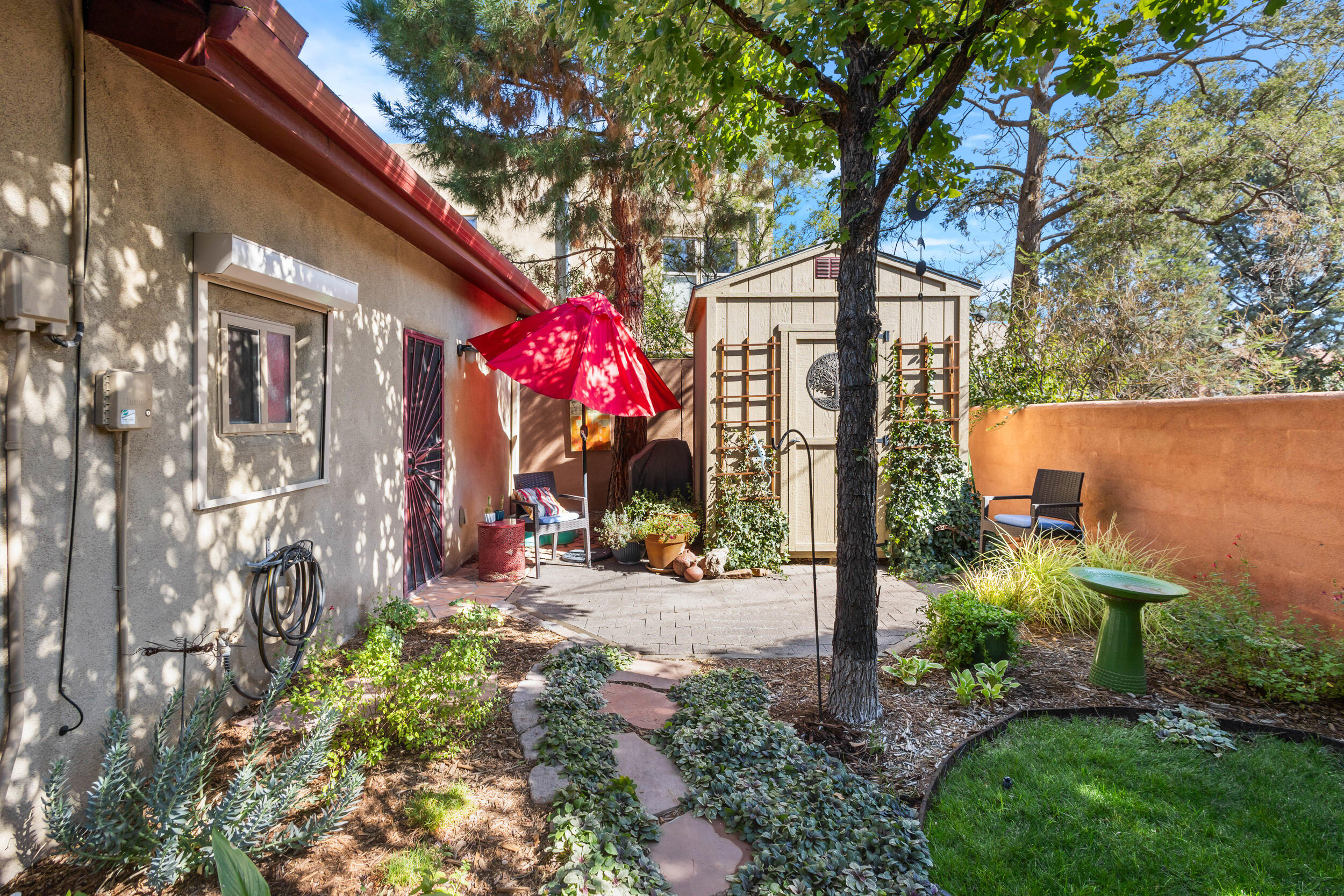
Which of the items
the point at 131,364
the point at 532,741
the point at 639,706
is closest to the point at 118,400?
the point at 131,364

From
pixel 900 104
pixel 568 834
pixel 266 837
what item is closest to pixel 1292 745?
pixel 568 834

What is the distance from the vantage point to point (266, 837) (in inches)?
82.8

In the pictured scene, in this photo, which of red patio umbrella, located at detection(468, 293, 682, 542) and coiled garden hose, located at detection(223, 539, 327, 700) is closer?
coiled garden hose, located at detection(223, 539, 327, 700)

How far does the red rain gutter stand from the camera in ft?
7.26

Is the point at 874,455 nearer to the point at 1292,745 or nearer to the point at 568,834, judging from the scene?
the point at 568,834

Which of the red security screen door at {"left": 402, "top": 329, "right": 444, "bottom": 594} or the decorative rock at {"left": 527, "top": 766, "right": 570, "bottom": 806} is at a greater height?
the red security screen door at {"left": 402, "top": 329, "right": 444, "bottom": 594}

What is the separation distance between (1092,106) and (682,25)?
11.0 m

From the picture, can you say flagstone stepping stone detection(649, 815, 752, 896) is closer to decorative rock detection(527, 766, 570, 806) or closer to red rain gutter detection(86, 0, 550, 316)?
decorative rock detection(527, 766, 570, 806)

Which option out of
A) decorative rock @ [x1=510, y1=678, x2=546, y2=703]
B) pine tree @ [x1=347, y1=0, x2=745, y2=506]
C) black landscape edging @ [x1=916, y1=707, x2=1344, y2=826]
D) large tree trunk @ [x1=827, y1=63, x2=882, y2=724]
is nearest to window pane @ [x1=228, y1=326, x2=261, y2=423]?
decorative rock @ [x1=510, y1=678, x2=546, y2=703]

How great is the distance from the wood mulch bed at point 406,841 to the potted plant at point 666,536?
142 inches

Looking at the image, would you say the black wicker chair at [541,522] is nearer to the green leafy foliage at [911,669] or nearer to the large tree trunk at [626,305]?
the large tree trunk at [626,305]

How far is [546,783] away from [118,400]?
2108 mm

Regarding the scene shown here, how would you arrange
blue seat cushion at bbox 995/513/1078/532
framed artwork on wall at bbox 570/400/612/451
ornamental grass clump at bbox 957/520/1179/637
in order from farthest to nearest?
framed artwork on wall at bbox 570/400/612/451 → blue seat cushion at bbox 995/513/1078/532 → ornamental grass clump at bbox 957/520/1179/637

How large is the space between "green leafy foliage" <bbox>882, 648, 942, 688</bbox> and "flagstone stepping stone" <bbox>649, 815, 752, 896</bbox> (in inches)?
65.3
